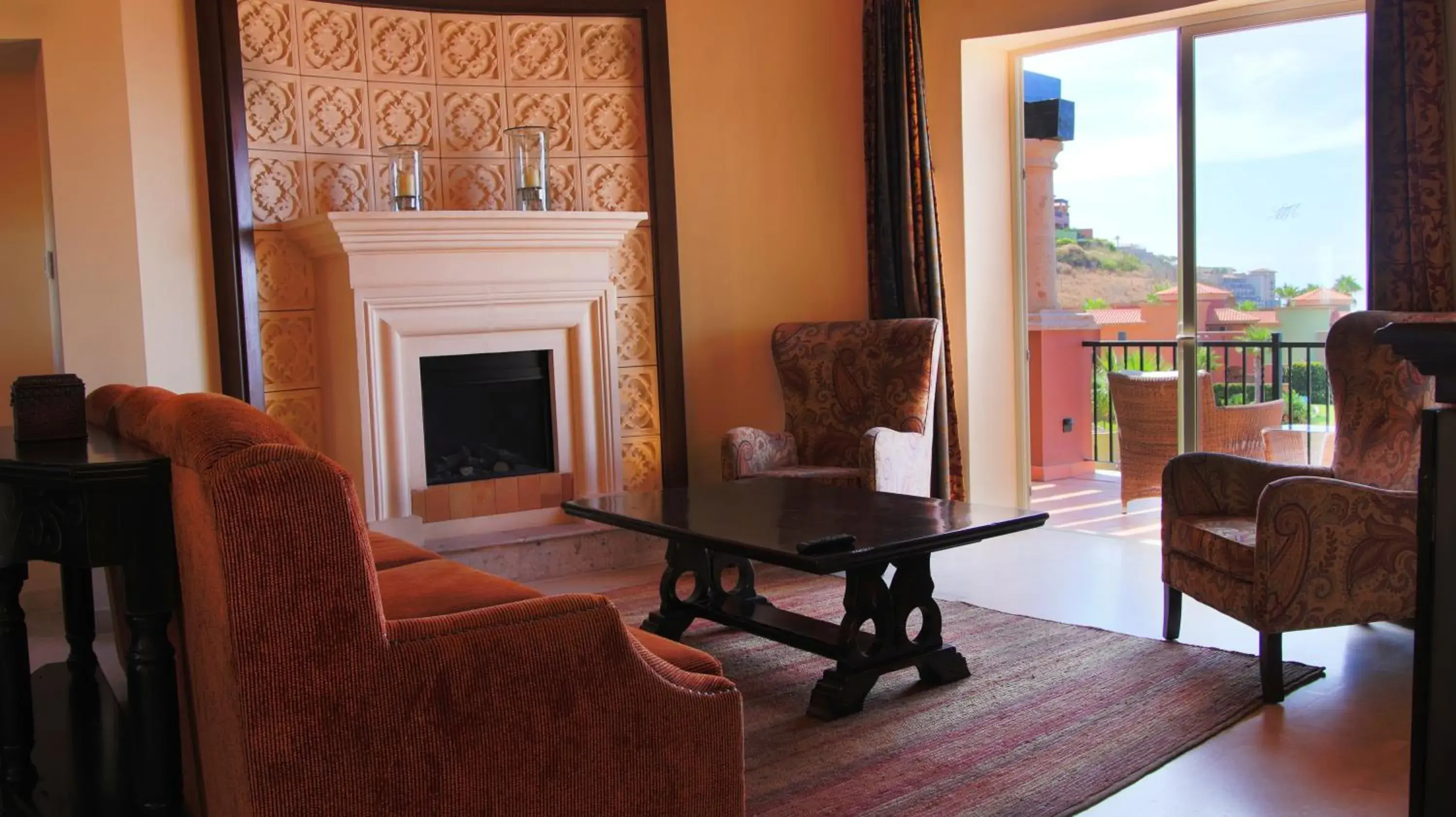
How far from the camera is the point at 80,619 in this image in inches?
115

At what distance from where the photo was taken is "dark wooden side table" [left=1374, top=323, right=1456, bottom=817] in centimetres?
102

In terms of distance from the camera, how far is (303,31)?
473cm

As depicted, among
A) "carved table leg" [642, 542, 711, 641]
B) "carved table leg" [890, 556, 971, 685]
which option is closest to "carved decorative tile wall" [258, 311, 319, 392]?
"carved table leg" [642, 542, 711, 641]

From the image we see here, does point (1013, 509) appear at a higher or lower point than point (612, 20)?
lower

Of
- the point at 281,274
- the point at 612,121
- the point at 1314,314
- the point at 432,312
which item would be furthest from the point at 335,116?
the point at 1314,314

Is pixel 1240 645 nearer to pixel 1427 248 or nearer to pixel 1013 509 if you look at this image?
pixel 1013 509

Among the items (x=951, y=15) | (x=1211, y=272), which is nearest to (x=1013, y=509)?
(x=1211, y=272)

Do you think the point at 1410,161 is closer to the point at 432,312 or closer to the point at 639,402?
the point at 639,402

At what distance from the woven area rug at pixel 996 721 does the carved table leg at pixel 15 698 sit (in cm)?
157

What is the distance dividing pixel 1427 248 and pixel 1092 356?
8.68 feet

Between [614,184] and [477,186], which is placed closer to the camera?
[477,186]

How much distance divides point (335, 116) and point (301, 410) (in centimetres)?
123

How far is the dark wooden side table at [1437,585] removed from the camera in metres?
1.02

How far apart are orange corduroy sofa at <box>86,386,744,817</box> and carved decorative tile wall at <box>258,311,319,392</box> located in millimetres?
2762
